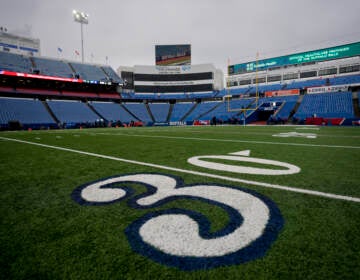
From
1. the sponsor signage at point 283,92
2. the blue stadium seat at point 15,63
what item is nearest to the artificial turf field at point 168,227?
the sponsor signage at point 283,92

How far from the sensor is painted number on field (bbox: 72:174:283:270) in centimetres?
101

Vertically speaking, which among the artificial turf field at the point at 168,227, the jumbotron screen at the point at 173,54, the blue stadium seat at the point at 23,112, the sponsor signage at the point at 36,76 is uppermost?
the jumbotron screen at the point at 173,54

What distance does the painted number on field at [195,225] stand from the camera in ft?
3.31

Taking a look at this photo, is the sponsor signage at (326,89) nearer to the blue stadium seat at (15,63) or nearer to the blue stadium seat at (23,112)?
the blue stadium seat at (23,112)

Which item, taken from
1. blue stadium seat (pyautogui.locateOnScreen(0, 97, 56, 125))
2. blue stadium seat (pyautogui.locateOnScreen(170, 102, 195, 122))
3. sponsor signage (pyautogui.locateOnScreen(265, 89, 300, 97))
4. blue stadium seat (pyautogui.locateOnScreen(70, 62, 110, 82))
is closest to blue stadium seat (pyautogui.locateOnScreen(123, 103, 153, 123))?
blue stadium seat (pyautogui.locateOnScreen(170, 102, 195, 122))

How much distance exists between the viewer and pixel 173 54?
47000 mm

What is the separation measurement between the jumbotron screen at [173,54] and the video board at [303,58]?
11.7 metres

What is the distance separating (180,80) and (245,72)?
1419 cm

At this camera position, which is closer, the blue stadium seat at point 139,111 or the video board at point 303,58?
the video board at point 303,58

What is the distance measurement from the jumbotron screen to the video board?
1168cm

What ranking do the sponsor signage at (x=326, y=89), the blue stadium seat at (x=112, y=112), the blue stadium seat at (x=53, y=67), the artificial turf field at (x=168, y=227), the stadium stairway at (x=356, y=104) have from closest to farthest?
the artificial turf field at (x=168, y=227), the stadium stairway at (x=356, y=104), the sponsor signage at (x=326, y=89), the blue stadium seat at (x=53, y=67), the blue stadium seat at (x=112, y=112)

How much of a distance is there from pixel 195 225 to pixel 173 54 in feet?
165

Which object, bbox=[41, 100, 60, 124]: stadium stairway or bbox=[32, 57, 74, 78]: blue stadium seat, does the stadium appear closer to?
bbox=[41, 100, 60, 124]: stadium stairway

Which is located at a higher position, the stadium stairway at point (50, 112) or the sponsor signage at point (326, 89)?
the sponsor signage at point (326, 89)
